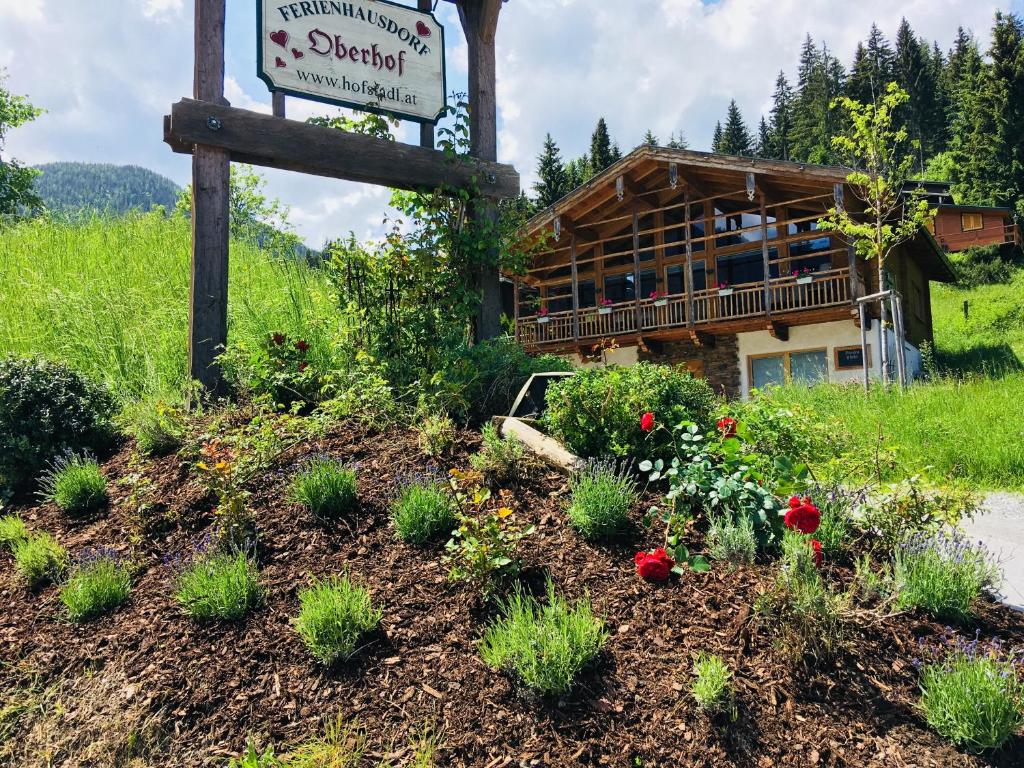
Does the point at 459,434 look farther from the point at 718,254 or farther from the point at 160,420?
the point at 718,254

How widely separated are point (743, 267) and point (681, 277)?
1617 millimetres

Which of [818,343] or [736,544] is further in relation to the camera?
[818,343]

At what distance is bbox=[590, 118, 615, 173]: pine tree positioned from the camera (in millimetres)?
40969

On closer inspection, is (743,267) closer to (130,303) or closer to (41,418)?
(130,303)

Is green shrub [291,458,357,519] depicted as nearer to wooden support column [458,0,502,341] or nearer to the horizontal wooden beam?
wooden support column [458,0,502,341]

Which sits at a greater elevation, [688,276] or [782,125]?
[782,125]

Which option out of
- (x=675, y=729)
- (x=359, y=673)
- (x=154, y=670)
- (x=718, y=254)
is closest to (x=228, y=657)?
(x=154, y=670)

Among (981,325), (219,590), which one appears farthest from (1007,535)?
(981,325)

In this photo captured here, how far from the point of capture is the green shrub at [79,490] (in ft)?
14.1

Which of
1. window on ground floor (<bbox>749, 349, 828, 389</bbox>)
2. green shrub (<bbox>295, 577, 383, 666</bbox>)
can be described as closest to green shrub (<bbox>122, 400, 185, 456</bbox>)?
green shrub (<bbox>295, 577, 383, 666</bbox>)

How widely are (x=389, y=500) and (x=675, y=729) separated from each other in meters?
1.96

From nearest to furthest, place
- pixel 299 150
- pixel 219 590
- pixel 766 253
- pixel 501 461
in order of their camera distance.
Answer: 1. pixel 219 590
2. pixel 501 461
3. pixel 299 150
4. pixel 766 253

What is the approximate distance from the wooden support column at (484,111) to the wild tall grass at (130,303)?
4.88 feet

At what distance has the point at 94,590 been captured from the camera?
132 inches
